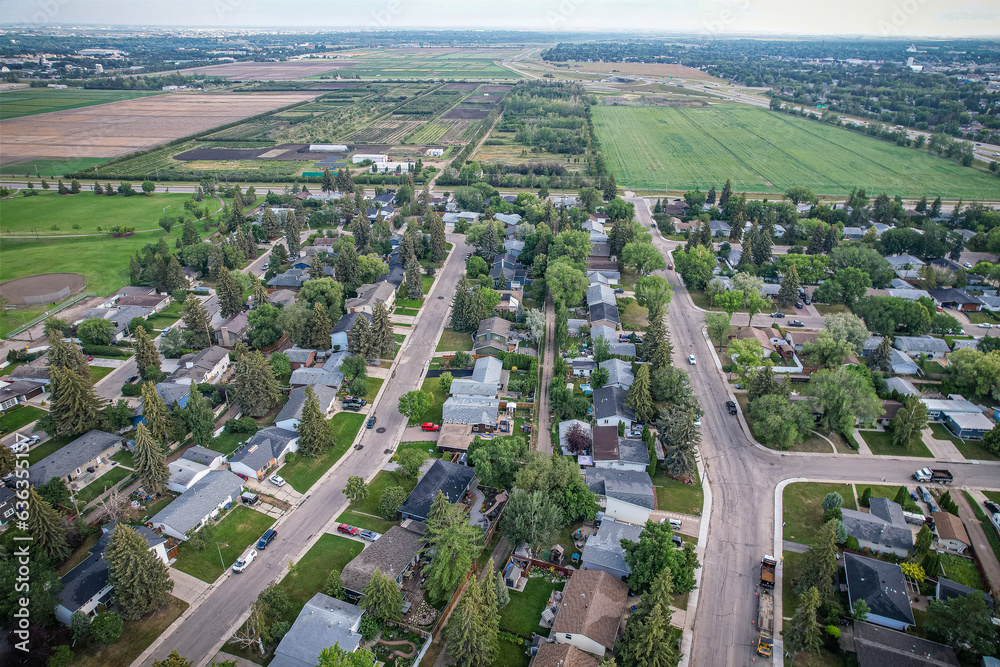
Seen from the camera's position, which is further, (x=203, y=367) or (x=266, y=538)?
(x=203, y=367)

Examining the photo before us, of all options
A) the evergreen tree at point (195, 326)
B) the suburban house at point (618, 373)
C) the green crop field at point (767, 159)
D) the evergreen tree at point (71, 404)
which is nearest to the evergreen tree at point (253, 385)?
the evergreen tree at point (71, 404)

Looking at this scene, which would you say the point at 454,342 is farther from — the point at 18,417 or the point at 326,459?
the point at 18,417

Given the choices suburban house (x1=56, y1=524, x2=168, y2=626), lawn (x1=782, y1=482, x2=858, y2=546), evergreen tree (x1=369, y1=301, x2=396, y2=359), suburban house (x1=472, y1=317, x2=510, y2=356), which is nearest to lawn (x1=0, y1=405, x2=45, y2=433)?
suburban house (x1=56, y1=524, x2=168, y2=626)

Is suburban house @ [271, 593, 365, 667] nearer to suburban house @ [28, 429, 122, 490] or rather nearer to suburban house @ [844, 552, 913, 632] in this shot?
suburban house @ [28, 429, 122, 490]

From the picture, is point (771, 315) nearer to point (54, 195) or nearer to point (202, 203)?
point (202, 203)

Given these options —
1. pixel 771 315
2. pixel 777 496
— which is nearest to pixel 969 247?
pixel 771 315

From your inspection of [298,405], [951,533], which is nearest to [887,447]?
[951,533]
